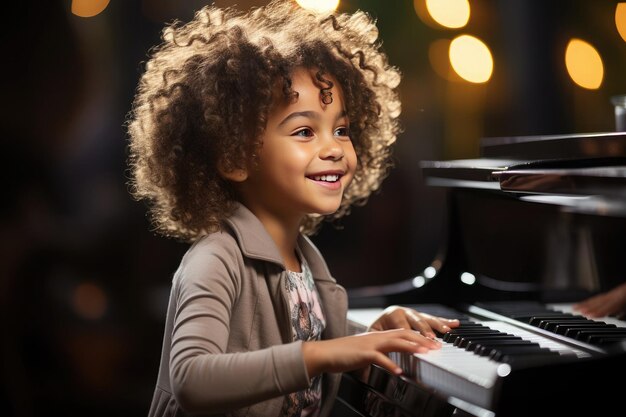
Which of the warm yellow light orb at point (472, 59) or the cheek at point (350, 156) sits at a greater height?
the warm yellow light orb at point (472, 59)

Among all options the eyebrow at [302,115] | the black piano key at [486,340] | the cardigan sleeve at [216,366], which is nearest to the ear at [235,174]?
the eyebrow at [302,115]

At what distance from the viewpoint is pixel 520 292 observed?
5.05 ft

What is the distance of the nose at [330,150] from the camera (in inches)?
56.7

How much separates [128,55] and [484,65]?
1206mm

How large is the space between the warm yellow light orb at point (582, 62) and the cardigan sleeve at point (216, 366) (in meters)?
1.88

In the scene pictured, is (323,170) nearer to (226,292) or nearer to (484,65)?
(226,292)

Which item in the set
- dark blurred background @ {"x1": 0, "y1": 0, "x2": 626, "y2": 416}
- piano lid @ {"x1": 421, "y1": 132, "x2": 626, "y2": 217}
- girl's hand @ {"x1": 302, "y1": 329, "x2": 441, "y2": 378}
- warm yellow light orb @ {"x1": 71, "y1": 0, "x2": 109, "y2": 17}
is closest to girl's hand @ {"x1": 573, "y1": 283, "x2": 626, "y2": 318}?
piano lid @ {"x1": 421, "y1": 132, "x2": 626, "y2": 217}

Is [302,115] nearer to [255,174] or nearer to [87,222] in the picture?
[255,174]

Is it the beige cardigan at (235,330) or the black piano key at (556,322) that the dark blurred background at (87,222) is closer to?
the beige cardigan at (235,330)

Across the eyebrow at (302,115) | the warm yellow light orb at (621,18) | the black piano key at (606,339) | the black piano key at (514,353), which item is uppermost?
the warm yellow light orb at (621,18)

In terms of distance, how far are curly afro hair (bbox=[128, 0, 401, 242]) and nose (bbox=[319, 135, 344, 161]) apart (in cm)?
11

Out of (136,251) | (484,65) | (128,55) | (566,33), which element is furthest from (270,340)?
(566,33)

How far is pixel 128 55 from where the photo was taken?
2.32 metres

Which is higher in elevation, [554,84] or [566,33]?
[566,33]
